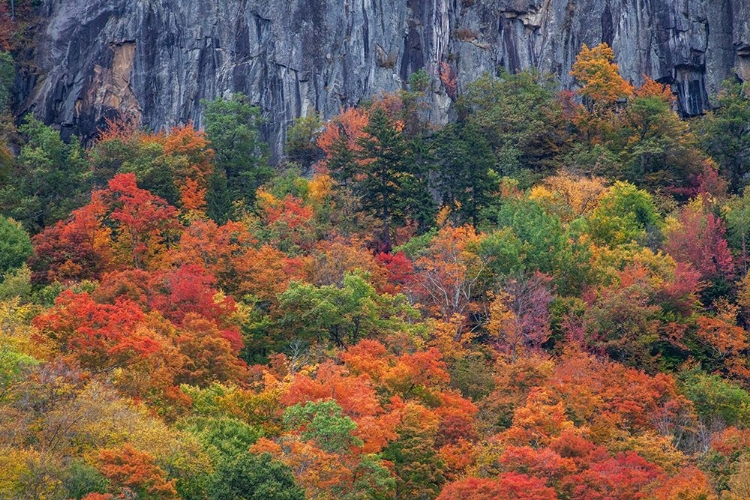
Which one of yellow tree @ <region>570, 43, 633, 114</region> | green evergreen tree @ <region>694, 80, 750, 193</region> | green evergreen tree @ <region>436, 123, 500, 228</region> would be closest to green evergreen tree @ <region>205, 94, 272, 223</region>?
green evergreen tree @ <region>436, 123, 500, 228</region>

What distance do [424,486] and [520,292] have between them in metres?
13.9

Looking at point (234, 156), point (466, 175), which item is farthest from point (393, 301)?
point (234, 156)

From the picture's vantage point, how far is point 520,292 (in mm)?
51969

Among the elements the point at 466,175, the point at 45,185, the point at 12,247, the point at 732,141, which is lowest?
the point at 12,247

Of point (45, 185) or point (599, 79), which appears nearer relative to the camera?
point (45, 185)

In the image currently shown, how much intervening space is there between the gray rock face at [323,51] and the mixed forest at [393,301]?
1.81 metres

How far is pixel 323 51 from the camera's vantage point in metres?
77.2

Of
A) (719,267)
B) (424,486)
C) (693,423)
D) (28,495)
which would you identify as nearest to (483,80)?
(719,267)

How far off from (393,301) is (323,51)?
29.8 meters

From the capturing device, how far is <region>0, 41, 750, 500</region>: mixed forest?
37406mm

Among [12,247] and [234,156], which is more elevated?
[234,156]

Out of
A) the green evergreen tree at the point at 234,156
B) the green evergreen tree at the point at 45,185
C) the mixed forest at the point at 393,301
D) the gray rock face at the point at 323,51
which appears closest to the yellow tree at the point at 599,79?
the mixed forest at the point at 393,301

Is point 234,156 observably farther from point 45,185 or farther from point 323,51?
point 323,51

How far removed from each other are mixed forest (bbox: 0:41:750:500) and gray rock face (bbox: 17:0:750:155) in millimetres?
1813
